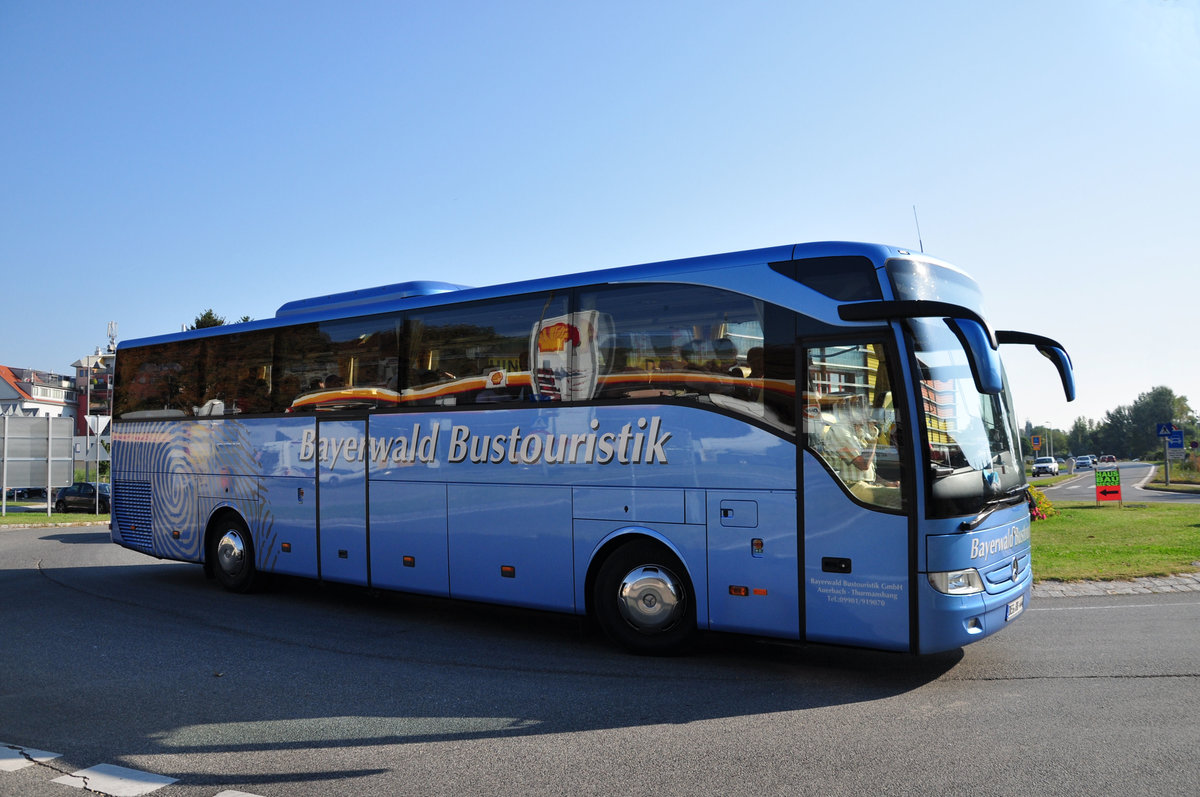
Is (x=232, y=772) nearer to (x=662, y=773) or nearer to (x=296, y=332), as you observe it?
(x=662, y=773)

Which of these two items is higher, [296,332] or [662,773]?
[296,332]

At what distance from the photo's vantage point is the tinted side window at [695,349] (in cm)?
704

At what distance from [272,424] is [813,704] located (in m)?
7.94

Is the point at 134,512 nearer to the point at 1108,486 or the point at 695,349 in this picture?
the point at 695,349

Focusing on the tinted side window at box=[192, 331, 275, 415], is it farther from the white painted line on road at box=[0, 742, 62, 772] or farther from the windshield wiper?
the windshield wiper

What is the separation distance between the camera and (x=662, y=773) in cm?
482

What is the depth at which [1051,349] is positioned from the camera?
26.0 feet

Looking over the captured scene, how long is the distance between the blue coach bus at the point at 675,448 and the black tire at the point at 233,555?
28.8 inches

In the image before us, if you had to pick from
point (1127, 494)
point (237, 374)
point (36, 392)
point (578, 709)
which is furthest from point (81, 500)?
point (36, 392)

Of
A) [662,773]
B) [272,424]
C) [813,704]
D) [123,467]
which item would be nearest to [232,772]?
[662,773]

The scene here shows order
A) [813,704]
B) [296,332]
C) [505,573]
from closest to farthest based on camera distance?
[813,704], [505,573], [296,332]

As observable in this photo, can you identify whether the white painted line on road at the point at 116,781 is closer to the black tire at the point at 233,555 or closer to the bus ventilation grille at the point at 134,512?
the black tire at the point at 233,555

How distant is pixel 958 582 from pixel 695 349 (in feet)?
9.19

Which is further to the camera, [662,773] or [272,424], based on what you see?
[272,424]
